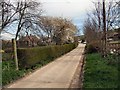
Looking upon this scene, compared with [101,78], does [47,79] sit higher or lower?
lower

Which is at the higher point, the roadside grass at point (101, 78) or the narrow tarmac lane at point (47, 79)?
the roadside grass at point (101, 78)

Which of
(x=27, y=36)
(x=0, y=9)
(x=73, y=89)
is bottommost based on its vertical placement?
(x=73, y=89)

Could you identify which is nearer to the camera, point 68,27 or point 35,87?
point 35,87

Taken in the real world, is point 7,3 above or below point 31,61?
above

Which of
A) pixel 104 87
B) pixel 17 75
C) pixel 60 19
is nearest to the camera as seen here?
pixel 104 87

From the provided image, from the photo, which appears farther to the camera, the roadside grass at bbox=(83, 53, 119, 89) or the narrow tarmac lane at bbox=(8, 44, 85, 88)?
the narrow tarmac lane at bbox=(8, 44, 85, 88)

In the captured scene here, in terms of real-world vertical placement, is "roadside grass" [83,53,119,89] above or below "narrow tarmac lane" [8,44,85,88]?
above

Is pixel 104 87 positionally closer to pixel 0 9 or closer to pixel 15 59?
pixel 15 59

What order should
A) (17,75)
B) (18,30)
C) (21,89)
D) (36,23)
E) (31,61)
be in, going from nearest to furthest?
1. (21,89)
2. (17,75)
3. (31,61)
4. (36,23)
5. (18,30)

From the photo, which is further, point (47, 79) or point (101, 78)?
point (47, 79)

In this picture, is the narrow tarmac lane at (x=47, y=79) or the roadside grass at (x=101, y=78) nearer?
the roadside grass at (x=101, y=78)

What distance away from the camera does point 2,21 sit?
116 feet

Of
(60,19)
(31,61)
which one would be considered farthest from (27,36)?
(60,19)

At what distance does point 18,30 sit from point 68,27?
54.0 metres
